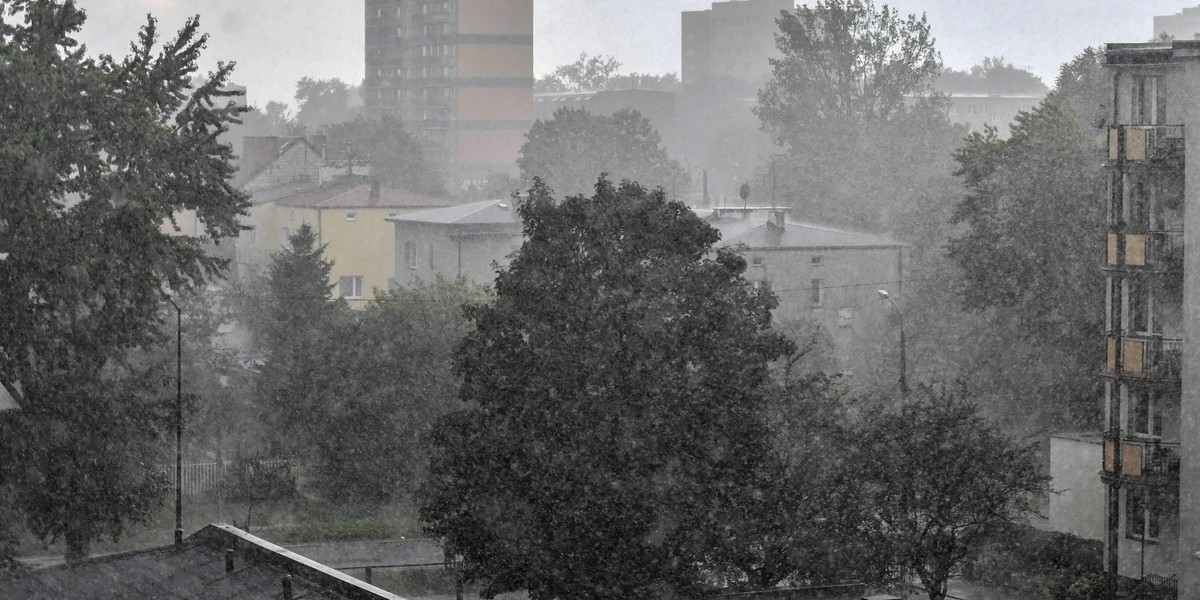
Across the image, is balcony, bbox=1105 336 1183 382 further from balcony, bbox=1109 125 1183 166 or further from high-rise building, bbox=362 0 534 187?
high-rise building, bbox=362 0 534 187

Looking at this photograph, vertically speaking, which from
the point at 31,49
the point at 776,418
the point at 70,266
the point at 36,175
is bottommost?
the point at 776,418

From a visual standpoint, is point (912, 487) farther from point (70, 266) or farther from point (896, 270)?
point (896, 270)

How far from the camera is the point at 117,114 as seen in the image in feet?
83.0

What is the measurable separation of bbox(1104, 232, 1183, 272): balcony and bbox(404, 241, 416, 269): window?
36190 mm

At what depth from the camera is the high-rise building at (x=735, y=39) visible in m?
164

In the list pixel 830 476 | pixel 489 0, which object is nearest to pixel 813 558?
pixel 830 476

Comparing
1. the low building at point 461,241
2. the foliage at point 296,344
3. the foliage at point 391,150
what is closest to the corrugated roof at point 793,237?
the low building at point 461,241

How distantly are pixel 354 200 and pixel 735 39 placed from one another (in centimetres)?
10355

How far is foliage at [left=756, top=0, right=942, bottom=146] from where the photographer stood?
84.6 m

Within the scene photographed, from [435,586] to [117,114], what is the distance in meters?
13.4

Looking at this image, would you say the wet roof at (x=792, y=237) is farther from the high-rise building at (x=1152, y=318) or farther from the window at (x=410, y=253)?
the high-rise building at (x=1152, y=318)

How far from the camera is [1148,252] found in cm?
3036

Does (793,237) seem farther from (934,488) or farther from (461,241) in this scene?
(934,488)

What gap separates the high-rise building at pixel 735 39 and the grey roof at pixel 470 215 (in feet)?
339
